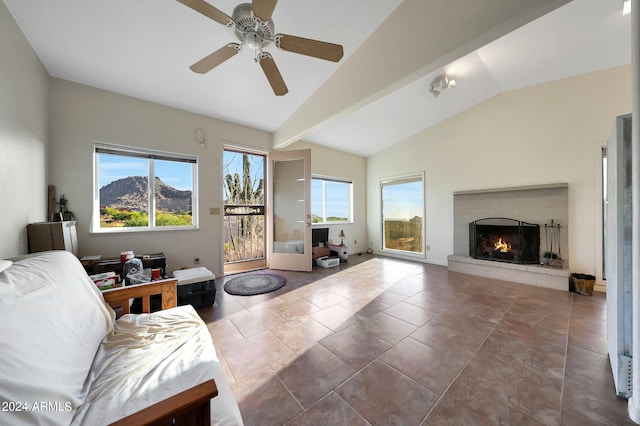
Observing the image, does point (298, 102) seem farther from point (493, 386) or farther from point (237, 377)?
point (493, 386)

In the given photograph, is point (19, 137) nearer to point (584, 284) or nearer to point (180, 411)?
point (180, 411)

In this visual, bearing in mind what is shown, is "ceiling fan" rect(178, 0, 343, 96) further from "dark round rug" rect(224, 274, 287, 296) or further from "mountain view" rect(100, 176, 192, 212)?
"dark round rug" rect(224, 274, 287, 296)

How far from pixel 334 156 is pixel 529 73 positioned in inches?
137

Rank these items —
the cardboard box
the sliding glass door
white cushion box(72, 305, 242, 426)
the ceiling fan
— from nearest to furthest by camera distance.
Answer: white cushion box(72, 305, 242, 426)
the ceiling fan
the sliding glass door
the cardboard box

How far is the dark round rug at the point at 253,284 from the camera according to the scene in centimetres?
304

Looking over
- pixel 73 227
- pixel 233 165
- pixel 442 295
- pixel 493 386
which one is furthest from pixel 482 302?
pixel 73 227

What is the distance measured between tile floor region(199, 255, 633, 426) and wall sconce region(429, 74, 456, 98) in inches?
116

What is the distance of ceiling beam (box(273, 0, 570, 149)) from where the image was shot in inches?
60.9

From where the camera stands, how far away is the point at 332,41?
2373 millimetres

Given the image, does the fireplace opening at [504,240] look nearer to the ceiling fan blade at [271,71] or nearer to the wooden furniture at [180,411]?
the ceiling fan blade at [271,71]

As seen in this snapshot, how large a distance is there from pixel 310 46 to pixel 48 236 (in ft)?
9.45

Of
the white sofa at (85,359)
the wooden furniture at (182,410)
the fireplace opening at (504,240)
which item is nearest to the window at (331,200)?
the fireplace opening at (504,240)

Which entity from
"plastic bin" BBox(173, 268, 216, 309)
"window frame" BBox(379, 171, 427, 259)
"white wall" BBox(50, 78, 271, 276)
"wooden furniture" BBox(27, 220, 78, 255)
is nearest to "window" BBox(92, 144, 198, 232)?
"white wall" BBox(50, 78, 271, 276)

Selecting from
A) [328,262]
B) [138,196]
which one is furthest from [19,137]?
[328,262]
